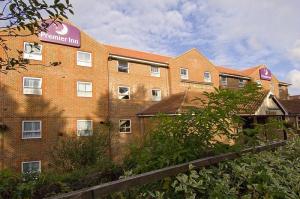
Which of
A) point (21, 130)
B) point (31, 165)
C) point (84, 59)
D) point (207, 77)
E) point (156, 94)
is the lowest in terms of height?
point (31, 165)

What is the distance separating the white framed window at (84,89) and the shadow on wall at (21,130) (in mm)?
2325

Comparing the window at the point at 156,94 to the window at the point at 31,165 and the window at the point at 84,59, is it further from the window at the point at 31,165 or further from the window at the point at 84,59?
the window at the point at 31,165

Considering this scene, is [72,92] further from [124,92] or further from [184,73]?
[184,73]

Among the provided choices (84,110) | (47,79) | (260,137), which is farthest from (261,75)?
(260,137)

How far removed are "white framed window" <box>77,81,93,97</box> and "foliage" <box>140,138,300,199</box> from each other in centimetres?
1979

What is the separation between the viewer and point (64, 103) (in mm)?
22500

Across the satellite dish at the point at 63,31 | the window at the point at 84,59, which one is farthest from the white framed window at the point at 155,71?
the satellite dish at the point at 63,31

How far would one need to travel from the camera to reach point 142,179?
3.28 metres

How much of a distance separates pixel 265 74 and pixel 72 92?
3057 centimetres

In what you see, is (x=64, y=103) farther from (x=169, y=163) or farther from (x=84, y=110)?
(x=169, y=163)

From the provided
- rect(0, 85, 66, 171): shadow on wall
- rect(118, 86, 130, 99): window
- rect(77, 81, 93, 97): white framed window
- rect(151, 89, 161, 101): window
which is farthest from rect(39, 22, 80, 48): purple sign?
rect(151, 89, 161, 101): window

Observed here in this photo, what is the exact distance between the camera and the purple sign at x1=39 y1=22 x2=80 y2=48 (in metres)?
22.2

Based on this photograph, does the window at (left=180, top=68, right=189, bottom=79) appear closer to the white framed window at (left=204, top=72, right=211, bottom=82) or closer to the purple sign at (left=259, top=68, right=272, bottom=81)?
the white framed window at (left=204, top=72, right=211, bottom=82)

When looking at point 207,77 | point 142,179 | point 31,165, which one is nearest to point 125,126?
point 31,165
